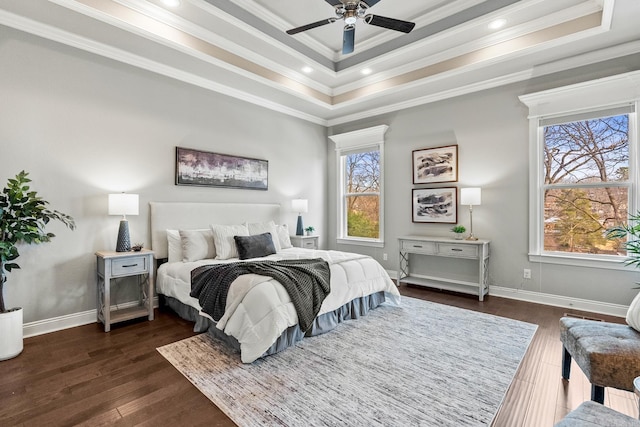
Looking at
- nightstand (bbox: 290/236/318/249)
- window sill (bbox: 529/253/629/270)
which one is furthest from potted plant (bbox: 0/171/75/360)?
window sill (bbox: 529/253/629/270)

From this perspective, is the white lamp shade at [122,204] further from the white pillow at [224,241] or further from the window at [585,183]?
the window at [585,183]

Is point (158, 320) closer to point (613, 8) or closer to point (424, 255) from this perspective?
point (424, 255)

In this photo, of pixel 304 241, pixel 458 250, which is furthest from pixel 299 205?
pixel 458 250

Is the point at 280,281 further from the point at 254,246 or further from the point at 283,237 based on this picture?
the point at 283,237

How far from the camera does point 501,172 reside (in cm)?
427

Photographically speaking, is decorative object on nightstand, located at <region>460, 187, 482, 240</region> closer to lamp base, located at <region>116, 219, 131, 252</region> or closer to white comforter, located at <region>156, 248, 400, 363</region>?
white comforter, located at <region>156, 248, 400, 363</region>

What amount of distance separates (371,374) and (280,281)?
39.8 inches

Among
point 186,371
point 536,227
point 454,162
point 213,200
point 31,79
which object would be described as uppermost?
point 31,79

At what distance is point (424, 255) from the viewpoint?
4988 mm

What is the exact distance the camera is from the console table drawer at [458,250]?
4191 mm

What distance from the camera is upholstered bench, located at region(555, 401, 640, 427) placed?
1.14 meters

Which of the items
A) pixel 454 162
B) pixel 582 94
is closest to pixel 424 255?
pixel 454 162

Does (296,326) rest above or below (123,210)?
below

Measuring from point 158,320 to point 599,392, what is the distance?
3.74 metres
